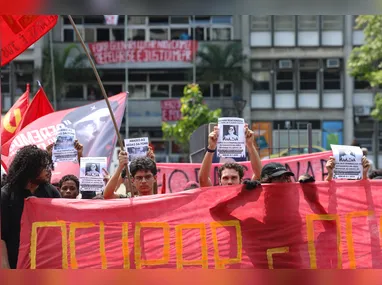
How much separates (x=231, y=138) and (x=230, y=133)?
0.11 feet

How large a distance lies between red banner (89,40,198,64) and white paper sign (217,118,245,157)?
3879 centimetres

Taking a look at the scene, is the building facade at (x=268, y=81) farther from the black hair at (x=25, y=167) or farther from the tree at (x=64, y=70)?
the black hair at (x=25, y=167)

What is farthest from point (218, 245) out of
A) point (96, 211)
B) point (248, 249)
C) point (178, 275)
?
point (178, 275)

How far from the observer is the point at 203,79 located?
144ft

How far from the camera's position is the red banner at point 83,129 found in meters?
9.36

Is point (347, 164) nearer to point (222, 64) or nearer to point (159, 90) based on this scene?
point (222, 64)

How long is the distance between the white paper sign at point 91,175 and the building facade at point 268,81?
36515mm

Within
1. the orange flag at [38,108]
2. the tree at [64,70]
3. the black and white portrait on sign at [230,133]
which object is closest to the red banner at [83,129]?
the orange flag at [38,108]

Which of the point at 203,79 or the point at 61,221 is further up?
the point at 203,79

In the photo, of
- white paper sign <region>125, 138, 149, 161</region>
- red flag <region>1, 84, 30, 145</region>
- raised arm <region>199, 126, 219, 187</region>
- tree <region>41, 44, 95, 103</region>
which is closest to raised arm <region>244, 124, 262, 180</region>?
raised arm <region>199, 126, 219, 187</region>

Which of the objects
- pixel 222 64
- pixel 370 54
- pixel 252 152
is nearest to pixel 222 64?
pixel 222 64

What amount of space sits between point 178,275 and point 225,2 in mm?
853

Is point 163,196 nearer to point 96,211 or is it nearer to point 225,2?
point 96,211

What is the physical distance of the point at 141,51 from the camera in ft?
148
